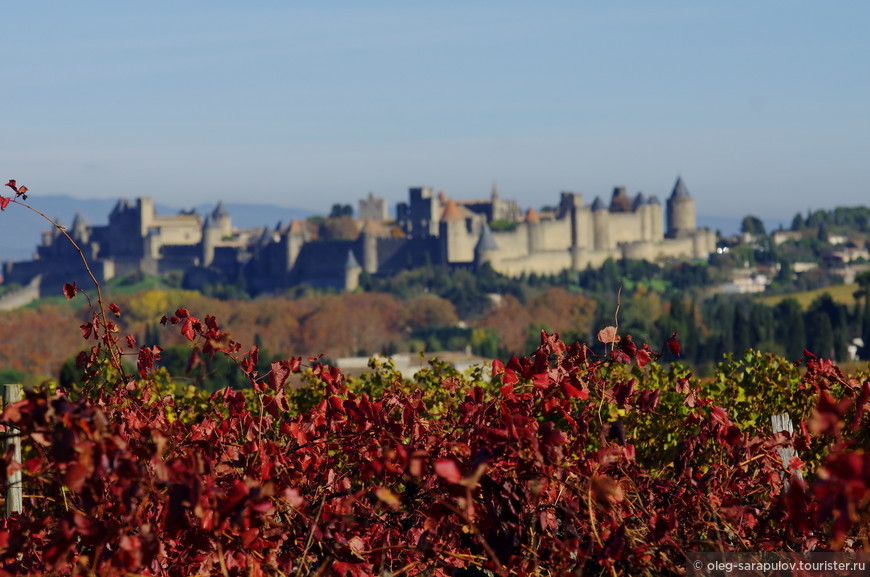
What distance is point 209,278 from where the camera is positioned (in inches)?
3061

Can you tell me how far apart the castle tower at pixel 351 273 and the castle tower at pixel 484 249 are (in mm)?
6970

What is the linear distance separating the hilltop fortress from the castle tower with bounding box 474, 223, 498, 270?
5 cm

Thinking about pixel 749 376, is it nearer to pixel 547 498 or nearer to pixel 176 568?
pixel 547 498

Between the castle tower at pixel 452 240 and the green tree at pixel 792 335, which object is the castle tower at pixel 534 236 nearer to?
the castle tower at pixel 452 240

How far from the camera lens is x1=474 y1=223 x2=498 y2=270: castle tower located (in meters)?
70.1

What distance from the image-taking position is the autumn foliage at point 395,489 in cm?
265

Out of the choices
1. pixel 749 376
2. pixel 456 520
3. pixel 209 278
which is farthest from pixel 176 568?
pixel 209 278

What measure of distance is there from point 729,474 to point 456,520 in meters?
0.82

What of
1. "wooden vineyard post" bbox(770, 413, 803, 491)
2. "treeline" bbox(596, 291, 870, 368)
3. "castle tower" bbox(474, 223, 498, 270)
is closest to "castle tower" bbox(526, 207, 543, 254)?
"castle tower" bbox(474, 223, 498, 270)

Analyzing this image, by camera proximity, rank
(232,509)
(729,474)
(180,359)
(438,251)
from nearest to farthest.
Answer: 1. (232,509)
2. (729,474)
3. (180,359)
4. (438,251)

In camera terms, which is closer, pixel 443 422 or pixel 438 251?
pixel 443 422

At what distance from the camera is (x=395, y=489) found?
13.8 ft

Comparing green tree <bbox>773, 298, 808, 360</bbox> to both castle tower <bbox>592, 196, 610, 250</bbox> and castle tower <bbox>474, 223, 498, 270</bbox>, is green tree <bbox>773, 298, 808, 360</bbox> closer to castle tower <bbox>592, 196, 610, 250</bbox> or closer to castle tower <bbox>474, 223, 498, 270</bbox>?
castle tower <bbox>474, 223, 498, 270</bbox>

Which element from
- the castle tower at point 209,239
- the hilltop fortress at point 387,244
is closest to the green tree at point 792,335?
the hilltop fortress at point 387,244
